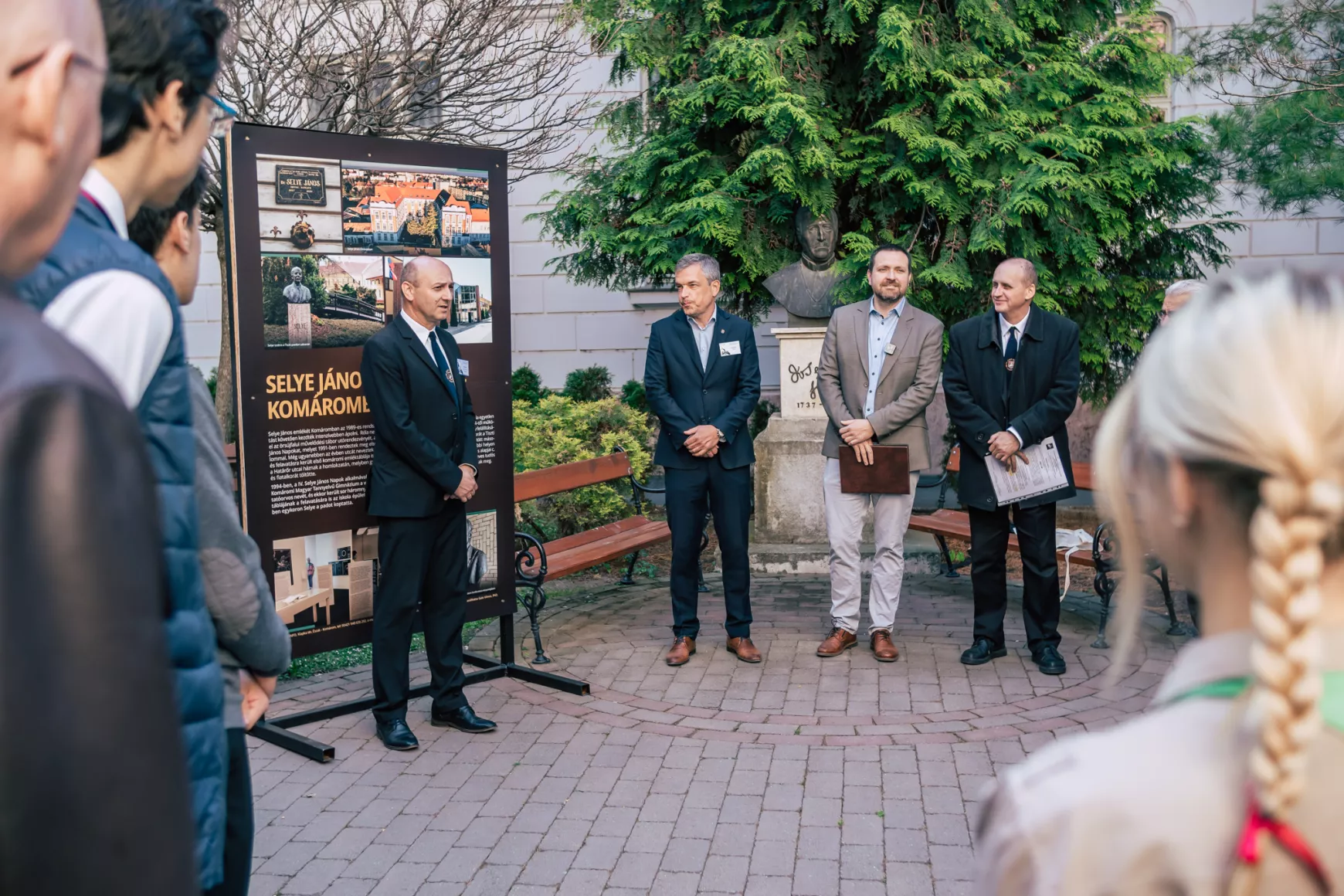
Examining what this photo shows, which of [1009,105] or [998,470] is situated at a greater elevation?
[1009,105]

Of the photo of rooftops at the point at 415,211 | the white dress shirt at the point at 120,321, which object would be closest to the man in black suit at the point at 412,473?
the photo of rooftops at the point at 415,211

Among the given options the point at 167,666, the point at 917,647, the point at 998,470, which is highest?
the point at 167,666

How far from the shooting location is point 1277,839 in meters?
0.98

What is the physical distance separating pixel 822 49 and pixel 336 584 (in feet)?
22.1

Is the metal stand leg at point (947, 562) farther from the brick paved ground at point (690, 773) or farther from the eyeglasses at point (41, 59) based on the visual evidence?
the eyeglasses at point (41, 59)

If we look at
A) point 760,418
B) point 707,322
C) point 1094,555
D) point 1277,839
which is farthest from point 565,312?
point 1277,839

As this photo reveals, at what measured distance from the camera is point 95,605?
714mm

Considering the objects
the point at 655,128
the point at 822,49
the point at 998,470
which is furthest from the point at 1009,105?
the point at 998,470

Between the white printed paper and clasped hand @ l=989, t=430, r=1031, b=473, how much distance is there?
0.07ft

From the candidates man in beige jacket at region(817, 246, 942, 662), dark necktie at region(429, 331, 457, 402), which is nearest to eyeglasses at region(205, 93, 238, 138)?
dark necktie at region(429, 331, 457, 402)

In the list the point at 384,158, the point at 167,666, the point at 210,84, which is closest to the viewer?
the point at 167,666

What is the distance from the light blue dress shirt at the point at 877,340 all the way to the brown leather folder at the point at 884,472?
→ 270 mm

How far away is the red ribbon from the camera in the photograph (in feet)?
3.19

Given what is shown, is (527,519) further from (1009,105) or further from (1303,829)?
(1303,829)
